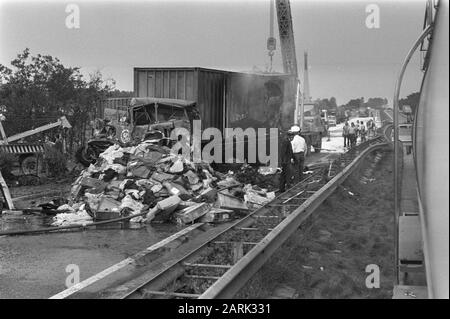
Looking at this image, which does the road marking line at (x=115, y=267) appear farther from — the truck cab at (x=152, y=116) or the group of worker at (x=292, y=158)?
the truck cab at (x=152, y=116)

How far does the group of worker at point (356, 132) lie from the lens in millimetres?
34656

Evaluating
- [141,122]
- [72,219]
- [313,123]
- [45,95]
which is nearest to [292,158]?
[141,122]

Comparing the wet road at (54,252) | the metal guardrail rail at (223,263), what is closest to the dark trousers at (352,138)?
the metal guardrail rail at (223,263)

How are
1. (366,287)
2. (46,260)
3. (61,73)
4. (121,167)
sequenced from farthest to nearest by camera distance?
1. (61,73)
2. (121,167)
3. (46,260)
4. (366,287)

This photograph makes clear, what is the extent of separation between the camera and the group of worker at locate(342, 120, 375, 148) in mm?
34656

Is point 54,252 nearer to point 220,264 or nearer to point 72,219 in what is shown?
point 72,219

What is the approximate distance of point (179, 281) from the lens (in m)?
6.00

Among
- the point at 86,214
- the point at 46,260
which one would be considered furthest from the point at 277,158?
the point at 46,260

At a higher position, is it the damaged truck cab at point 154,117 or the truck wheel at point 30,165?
the damaged truck cab at point 154,117

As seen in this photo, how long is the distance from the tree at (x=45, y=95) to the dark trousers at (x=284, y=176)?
10682 millimetres

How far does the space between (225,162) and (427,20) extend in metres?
12.5

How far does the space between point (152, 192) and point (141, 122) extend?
5150 millimetres

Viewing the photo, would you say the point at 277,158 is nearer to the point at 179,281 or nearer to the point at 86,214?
the point at 86,214

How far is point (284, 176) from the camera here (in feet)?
45.4
